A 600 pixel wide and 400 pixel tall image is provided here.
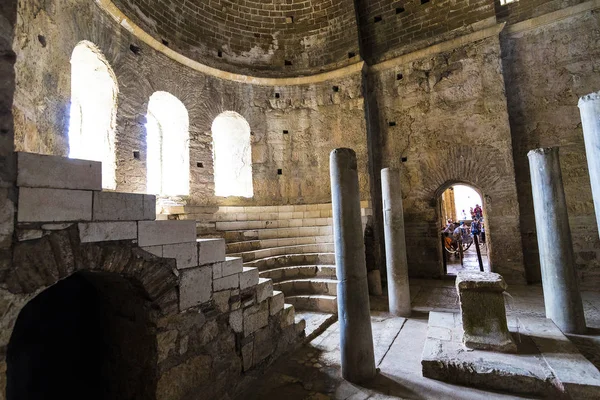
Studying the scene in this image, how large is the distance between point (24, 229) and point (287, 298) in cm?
434

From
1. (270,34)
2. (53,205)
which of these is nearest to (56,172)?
(53,205)

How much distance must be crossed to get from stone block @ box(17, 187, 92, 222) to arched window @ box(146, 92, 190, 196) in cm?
605

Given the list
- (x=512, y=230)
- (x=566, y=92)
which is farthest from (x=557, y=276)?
(x=566, y=92)

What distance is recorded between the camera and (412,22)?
8.97 meters

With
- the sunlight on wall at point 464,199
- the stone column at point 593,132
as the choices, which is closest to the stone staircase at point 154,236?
the stone column at point 593,132

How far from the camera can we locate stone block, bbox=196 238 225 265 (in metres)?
3.12

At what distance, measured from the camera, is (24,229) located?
6.46ft

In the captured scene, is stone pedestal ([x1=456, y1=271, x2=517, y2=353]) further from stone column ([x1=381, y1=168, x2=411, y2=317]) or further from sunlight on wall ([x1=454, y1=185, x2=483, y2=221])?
sunlight on wall ([x1=454, y1=185, x2=483, y2=221])

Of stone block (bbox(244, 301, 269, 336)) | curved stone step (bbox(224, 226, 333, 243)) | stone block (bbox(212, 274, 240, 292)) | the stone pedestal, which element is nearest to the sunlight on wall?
curved stone step (bbox(224, 226, 333, 243))

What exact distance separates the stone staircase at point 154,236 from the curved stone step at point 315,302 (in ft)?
3.87

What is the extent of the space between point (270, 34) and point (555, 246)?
972 cm

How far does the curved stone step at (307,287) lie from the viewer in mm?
5711

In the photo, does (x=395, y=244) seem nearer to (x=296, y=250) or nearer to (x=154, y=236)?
(x=296, y=250)

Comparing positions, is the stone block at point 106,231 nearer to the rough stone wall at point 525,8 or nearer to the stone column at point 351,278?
the stone column at point 351,278
